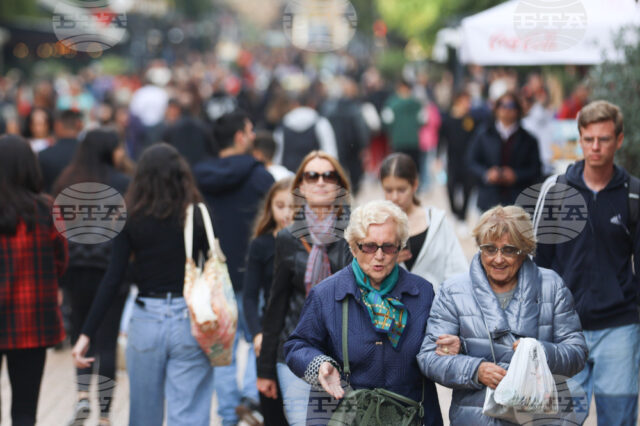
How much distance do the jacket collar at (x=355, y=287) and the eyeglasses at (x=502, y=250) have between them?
1.09ft

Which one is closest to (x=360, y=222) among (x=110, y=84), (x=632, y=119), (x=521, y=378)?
(x=521, y=378)

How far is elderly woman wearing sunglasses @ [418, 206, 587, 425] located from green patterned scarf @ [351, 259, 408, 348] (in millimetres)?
120

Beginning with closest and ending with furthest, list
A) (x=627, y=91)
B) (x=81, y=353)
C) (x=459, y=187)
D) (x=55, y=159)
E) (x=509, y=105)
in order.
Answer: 1. (x=81, y=353)
2. (x=627, y=91)
3. (x=55, y=159)
4. (x=509, y=105)
5. (x=459, y=187)

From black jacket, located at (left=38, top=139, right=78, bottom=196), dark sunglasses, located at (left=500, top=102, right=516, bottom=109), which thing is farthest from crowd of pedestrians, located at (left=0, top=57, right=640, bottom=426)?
dark sunglasses, located at (left=500, top=102, right=516, bottom=109)

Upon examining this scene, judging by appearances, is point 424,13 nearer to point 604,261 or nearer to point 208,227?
point 208,227

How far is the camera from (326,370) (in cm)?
389

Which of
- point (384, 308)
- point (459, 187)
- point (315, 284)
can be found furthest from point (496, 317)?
point (459, 187)

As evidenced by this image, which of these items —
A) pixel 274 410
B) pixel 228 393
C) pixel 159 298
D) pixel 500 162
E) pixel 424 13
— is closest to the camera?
pixel 274 410

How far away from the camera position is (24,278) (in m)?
5.44

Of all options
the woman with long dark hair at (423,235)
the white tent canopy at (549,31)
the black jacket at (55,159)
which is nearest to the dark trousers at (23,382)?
the woman with long dark hair at (423,235)

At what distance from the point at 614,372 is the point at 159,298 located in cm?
228

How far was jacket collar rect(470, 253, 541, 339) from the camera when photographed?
396 cm

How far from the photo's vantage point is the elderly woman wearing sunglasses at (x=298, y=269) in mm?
4793

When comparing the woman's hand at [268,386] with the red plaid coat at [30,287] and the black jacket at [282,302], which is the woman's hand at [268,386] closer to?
the black jacket at [282,302]
